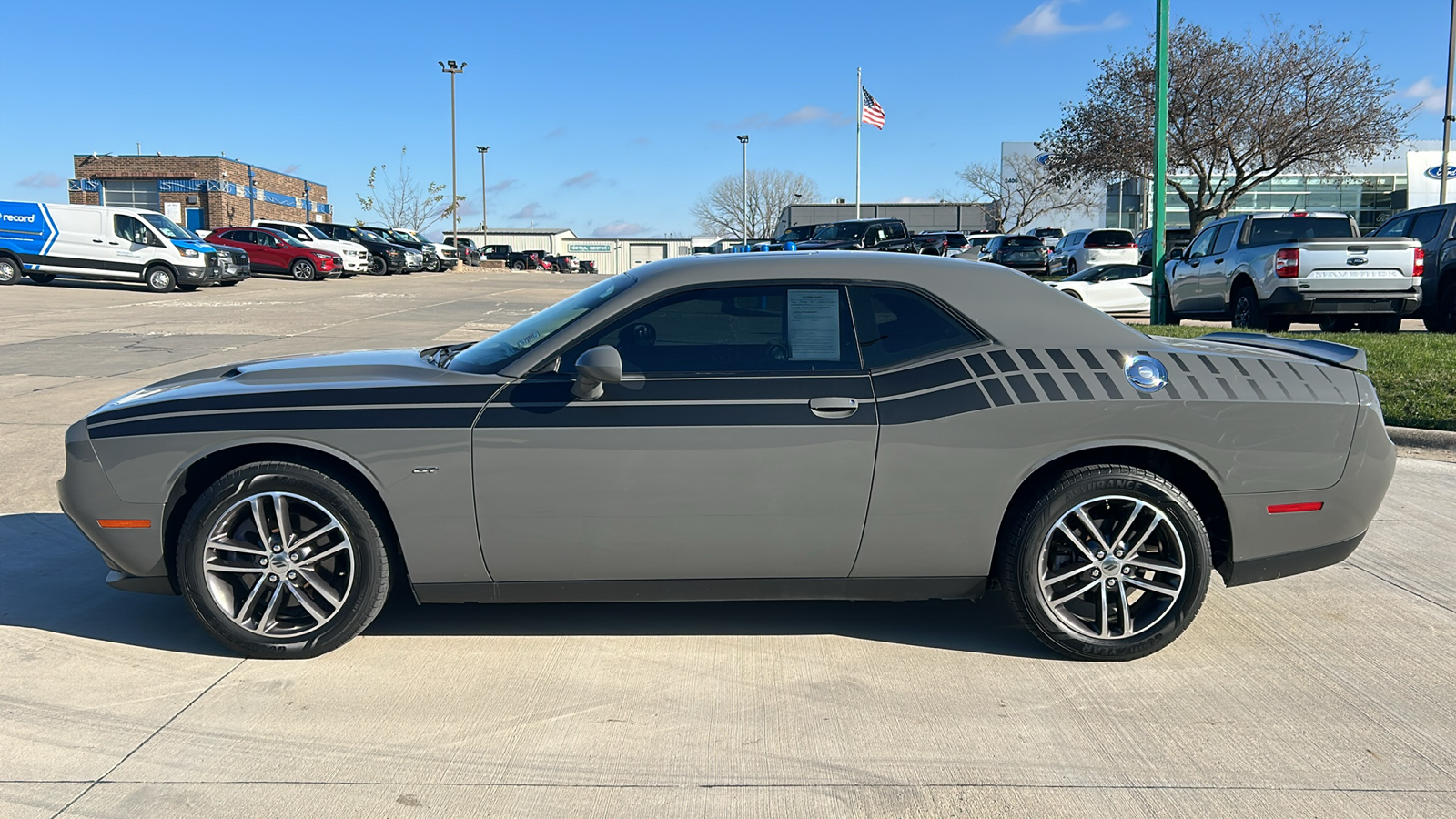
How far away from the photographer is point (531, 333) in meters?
4.36

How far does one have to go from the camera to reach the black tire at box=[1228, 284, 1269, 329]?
1380 cm

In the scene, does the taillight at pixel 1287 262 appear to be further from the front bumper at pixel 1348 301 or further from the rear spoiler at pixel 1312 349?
the rear spoiler at pixel 1312 349

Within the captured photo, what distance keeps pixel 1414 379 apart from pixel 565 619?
792cm

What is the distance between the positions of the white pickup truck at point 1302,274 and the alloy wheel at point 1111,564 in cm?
1047

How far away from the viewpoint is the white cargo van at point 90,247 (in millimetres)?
26250

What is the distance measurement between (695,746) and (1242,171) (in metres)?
34.7

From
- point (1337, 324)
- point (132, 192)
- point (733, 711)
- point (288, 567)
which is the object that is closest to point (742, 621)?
point (733, 711)

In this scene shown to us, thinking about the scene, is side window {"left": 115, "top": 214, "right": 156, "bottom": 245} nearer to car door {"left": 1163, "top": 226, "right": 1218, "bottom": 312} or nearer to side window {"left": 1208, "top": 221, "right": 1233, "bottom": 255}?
car door {"left": 1163, "top": 226, "right": 1218, "bottom": 312}

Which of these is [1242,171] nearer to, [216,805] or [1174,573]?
[1174,573]

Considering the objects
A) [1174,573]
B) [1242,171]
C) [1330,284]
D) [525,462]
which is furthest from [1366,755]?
[1242,171]

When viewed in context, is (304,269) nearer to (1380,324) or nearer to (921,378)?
(1380,324)

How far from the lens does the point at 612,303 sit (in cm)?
409

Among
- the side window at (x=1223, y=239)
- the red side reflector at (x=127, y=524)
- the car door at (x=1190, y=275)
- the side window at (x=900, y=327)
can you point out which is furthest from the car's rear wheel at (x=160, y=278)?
the side window at (x=900, y=327)

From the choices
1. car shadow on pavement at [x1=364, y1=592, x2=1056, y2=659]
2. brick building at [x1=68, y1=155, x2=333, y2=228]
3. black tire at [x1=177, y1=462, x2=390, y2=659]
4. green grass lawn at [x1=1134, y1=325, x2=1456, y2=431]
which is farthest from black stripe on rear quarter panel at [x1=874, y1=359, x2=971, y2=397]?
brick building at [x1=68, y1=155, x2=333, y2=228]
